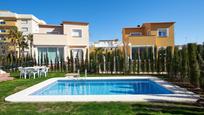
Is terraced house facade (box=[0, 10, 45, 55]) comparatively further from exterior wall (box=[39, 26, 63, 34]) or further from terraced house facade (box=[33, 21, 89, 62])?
terraced house facade (box=[33, 21, 89, 62])

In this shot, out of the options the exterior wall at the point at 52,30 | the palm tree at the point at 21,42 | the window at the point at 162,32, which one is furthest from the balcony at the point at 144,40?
the palm tree at the point at 21,42

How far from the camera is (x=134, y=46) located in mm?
35812

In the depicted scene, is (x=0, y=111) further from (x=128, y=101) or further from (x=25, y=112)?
(x=128, y=101)

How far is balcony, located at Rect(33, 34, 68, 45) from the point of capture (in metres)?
34.1

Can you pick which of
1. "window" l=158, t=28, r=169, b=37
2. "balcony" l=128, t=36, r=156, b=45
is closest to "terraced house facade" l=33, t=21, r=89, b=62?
"balcony" l=128, t=36, r=156, b=45

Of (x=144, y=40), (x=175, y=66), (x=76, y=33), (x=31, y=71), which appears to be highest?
(x=76, y=33)

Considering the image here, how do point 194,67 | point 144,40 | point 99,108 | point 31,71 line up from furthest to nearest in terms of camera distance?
point 144,40, point 31,71, point 194,67, point 99,108

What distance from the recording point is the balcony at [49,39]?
34.1 meters

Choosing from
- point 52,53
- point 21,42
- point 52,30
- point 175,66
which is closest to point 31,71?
point 175,66

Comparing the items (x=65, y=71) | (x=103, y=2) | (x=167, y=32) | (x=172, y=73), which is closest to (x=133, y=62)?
(x=172, y=73)

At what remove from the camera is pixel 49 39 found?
3456 cm

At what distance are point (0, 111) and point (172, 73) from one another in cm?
1438

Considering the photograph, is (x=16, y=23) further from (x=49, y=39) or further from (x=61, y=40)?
(x=61, y=40)

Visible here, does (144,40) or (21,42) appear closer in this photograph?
(144,40)
